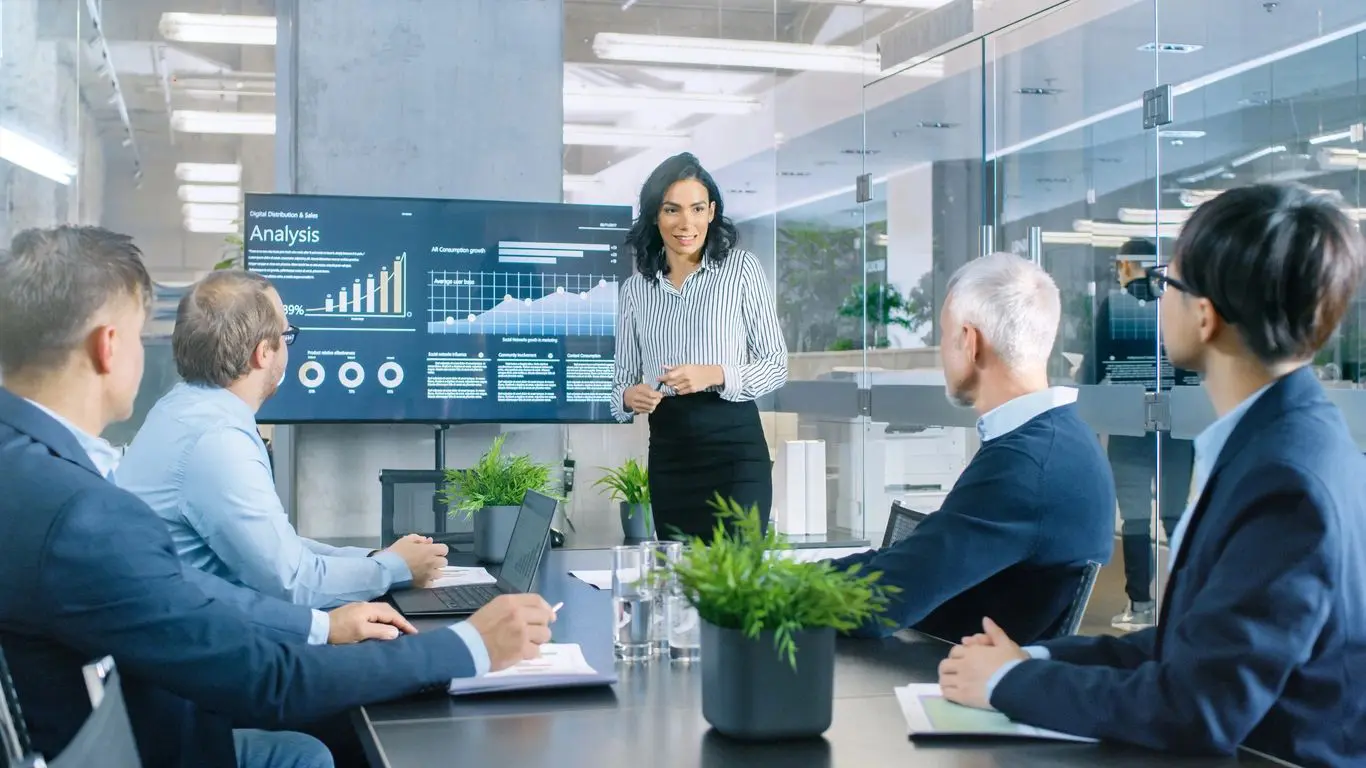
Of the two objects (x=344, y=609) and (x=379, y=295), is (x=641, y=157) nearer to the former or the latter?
(x=379, y=295)

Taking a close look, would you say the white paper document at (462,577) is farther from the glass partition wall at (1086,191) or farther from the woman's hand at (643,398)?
the glass partition wall at (1086,191)

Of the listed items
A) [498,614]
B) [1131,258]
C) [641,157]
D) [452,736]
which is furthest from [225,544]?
[641,157]

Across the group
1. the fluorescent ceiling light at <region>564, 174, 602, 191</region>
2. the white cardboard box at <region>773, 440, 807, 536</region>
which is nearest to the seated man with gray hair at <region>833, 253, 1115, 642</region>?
the white cardboard box at <region>773, 440, 807, 536</region>

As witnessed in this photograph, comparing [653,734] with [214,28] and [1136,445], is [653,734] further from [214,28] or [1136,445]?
[214,28]

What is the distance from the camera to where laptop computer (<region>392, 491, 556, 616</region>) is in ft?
7.49

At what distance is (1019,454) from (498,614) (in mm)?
854

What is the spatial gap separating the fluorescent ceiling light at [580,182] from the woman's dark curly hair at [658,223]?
138 inches

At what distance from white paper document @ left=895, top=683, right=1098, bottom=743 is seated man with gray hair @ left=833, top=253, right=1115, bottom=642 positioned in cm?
41

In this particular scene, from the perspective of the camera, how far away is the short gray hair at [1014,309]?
2.17 meters

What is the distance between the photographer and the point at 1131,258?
4219 millimetres

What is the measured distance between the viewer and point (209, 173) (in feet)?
19.9

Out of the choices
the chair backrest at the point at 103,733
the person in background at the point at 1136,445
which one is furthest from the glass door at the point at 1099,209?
the chair backrest at the point at 103,733

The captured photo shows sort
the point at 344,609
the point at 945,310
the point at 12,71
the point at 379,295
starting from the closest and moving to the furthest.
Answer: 1. the point at 344,609
2. the point at 945,310
3. the point at 379,295
4. the point at 12,71

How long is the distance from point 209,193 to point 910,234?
3.19 meters
